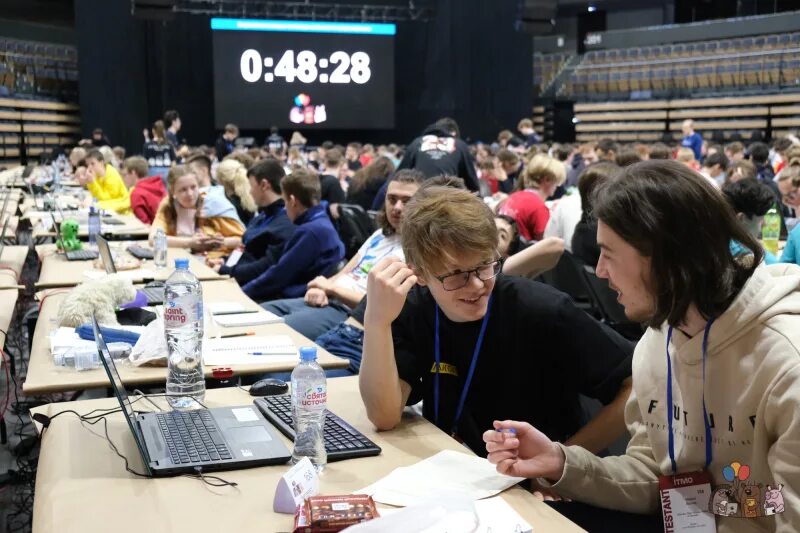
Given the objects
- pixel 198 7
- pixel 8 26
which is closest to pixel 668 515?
pixel 198 7

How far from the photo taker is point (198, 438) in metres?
1.92

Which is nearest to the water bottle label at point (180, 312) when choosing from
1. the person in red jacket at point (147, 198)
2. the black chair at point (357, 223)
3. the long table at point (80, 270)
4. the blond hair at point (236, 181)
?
the long table at point (80, 270)

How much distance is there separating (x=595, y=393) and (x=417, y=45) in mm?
18286

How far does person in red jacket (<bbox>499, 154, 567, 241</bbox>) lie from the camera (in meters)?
5.80

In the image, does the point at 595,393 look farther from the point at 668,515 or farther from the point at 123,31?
the point at 123,31

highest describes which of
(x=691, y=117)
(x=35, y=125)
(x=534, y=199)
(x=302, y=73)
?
(x=302, y=73)

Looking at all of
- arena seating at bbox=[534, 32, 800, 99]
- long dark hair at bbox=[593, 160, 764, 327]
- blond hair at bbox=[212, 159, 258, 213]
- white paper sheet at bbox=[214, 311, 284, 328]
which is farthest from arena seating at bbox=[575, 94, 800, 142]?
long dark hair at bbox=[593, 160, 764, 327]

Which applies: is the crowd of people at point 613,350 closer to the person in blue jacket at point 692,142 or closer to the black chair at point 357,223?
the black chair at point 357,223

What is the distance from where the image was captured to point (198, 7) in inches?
672

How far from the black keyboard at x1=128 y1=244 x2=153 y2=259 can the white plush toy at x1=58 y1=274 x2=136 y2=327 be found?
1.86 m

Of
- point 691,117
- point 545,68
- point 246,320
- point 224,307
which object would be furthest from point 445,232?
point 545,68

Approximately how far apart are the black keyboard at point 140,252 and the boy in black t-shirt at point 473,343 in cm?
328

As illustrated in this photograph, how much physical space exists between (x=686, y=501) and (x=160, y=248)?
361cm

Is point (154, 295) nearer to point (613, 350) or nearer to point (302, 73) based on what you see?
point (613, 350)
